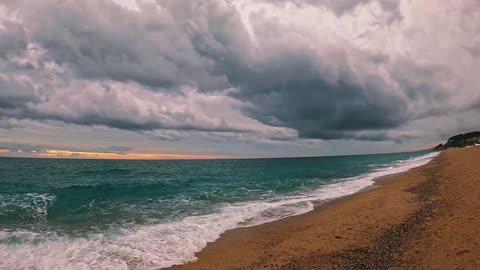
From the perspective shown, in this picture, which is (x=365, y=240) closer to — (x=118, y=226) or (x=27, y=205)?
(x=118, y=226)

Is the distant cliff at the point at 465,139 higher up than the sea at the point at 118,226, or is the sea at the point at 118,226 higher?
the distant cliff at the point at 465,139

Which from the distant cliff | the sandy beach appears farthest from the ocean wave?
the distant cliff

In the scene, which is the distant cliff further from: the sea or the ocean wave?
the ocean wave

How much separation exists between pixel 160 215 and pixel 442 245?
16346 mm

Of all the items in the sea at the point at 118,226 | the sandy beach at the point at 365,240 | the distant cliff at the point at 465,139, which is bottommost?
the sea at the point at 118,226

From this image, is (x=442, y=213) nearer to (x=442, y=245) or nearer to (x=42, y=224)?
(x=442, y=245)

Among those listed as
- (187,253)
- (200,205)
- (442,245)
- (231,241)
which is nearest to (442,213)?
(442,245)

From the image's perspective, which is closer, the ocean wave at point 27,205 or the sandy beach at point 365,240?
the sandy beach at point 365,240

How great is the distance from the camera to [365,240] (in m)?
12.6

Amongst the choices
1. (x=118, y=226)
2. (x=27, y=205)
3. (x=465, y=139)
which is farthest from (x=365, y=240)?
(x=465, y=139)

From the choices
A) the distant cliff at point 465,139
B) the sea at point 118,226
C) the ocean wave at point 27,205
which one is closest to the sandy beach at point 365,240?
the sea at point 118,226

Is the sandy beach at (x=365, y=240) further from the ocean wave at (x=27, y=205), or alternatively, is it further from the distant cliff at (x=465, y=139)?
the distant cliff at (x=465, y=139)

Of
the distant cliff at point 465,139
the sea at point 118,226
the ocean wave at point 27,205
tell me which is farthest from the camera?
the distant cliff at point 465,139

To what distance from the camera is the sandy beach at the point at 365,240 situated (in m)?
10.3
